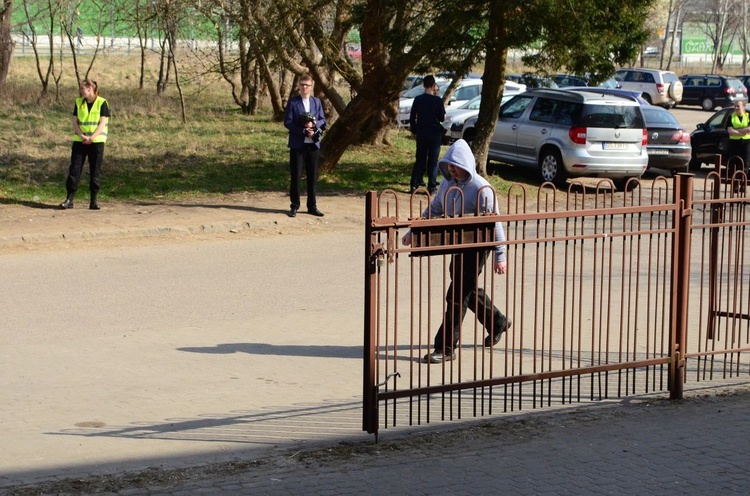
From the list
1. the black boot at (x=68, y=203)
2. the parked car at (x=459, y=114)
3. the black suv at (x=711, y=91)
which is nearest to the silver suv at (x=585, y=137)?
the parked car at (x=459, y=114)

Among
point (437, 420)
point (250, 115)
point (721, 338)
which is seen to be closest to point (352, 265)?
point (721, 338)

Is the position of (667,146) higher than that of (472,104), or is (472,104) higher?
(472,104)

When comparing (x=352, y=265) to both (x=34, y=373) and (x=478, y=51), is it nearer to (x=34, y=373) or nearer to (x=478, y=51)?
(x=34, y=373)

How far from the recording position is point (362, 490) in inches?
221

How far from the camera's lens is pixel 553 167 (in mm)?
20656

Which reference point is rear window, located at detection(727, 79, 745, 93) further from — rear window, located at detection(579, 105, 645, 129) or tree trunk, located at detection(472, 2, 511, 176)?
tree trunk, located at detection(472, 2, 511, 176)

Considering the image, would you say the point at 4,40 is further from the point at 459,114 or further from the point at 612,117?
the point at 612,117

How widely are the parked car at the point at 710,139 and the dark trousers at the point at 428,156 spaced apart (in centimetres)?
950

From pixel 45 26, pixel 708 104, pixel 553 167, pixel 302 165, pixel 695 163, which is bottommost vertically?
pixel 302 165

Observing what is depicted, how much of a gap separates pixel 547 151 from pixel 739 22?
66.6 metres

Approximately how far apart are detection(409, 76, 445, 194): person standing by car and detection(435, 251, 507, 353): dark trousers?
9269 millimetres

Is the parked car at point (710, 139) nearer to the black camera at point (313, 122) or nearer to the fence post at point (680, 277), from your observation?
the black camera at point (313, 122)

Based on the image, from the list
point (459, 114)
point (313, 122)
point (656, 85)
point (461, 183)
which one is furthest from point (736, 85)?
point (461, 183)

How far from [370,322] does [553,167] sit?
49.1 feet
